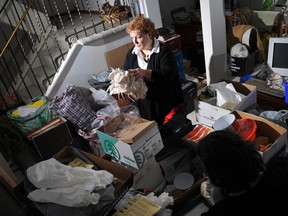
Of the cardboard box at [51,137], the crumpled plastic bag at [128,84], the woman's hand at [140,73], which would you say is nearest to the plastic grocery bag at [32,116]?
the cardboard box at [51,137]

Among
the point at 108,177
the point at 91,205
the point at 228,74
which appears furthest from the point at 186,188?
the point at 228,74

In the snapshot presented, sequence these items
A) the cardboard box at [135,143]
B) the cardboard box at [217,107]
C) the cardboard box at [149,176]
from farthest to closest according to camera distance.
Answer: the cardboard box at [217,107] → the cardboard box at [149,176] → the cardboard box at [135,143]

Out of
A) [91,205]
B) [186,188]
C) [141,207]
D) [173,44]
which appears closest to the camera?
[91,205]

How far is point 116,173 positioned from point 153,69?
3.27ft

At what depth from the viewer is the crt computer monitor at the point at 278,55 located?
A: 2.62 m

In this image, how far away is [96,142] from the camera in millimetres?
2484

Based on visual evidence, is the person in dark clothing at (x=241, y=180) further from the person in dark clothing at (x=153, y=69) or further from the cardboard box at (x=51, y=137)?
the cardboard box at (x=51, y=137)

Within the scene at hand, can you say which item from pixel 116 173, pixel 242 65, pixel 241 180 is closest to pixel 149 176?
pixel 116 173

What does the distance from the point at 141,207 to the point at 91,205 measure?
27cm

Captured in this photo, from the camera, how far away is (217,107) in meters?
2.32

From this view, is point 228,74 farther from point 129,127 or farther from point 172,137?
point 129,127

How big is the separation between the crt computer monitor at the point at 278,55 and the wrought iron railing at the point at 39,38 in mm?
1761

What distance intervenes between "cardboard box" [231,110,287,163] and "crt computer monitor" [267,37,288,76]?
94cm

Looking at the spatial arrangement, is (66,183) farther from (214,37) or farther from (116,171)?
(214,37)
